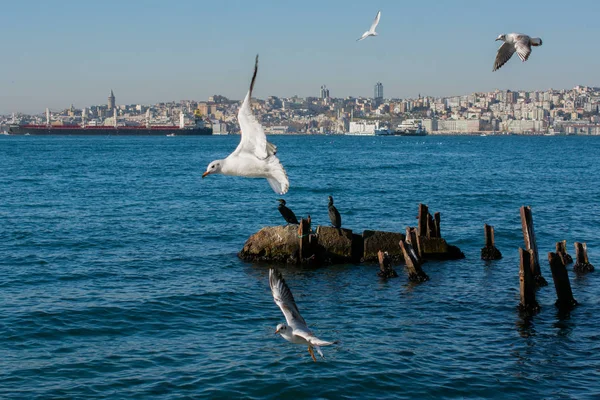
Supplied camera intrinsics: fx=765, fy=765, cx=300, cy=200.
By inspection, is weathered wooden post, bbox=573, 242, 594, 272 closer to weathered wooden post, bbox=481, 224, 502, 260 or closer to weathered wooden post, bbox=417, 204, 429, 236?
weathered wooden post, bbox=481, 224, 502, 260

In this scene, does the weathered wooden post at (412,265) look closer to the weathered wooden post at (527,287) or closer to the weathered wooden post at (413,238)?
the weathered wooden post at (413,238)

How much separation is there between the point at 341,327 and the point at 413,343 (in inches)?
69.9

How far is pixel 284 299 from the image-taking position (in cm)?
1036

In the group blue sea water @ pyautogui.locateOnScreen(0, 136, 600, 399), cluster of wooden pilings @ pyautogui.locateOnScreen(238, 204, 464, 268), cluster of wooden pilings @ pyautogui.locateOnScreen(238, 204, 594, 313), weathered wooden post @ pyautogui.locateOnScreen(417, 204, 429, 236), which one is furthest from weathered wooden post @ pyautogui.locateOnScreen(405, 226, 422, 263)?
weathered wooden post @ pyautogui.locateOnScreen(417, 204, 429, 236)

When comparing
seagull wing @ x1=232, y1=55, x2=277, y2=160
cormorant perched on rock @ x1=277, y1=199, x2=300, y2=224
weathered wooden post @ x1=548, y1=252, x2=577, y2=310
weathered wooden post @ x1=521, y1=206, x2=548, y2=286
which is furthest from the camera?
cormorant perched on rock @ x1=277, y1=199, x2=300, y2=224

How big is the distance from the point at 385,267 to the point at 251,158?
1163 cm

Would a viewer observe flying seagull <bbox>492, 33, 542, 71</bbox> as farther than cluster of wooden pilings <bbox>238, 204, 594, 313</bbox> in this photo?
No

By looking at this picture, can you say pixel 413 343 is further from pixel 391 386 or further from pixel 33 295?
pixel 33 295

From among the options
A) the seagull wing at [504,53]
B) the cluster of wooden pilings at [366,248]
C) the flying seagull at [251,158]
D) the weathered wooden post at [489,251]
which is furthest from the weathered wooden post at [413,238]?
the flying seagull at [251,158]

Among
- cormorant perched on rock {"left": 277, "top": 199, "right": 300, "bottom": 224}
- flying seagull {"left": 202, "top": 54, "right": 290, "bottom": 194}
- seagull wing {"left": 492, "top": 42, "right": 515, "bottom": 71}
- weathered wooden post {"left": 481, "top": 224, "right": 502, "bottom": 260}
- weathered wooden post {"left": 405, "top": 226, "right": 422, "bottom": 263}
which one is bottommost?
weathered wooden post {"left": 481, "top": 224, "right": 502, "bottom": 260}

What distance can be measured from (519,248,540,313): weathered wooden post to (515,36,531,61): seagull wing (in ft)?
20.1

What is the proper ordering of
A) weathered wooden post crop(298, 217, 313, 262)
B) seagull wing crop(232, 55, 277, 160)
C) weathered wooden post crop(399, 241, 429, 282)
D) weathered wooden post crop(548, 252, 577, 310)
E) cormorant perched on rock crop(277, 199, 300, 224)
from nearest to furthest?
seagull wing crop(232, 55, 277, 160), weathered wooden post crop(548, 252, 577, 310), weathered wooden post crop(399, 241, 429, 282), weathered wooden post crop(298, 217, 313, 262), cormorant perched on rock crop(277, 199, 300, 224)

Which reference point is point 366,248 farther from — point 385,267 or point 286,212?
point 286,212

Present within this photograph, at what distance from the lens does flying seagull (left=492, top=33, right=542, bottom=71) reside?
12988mm
